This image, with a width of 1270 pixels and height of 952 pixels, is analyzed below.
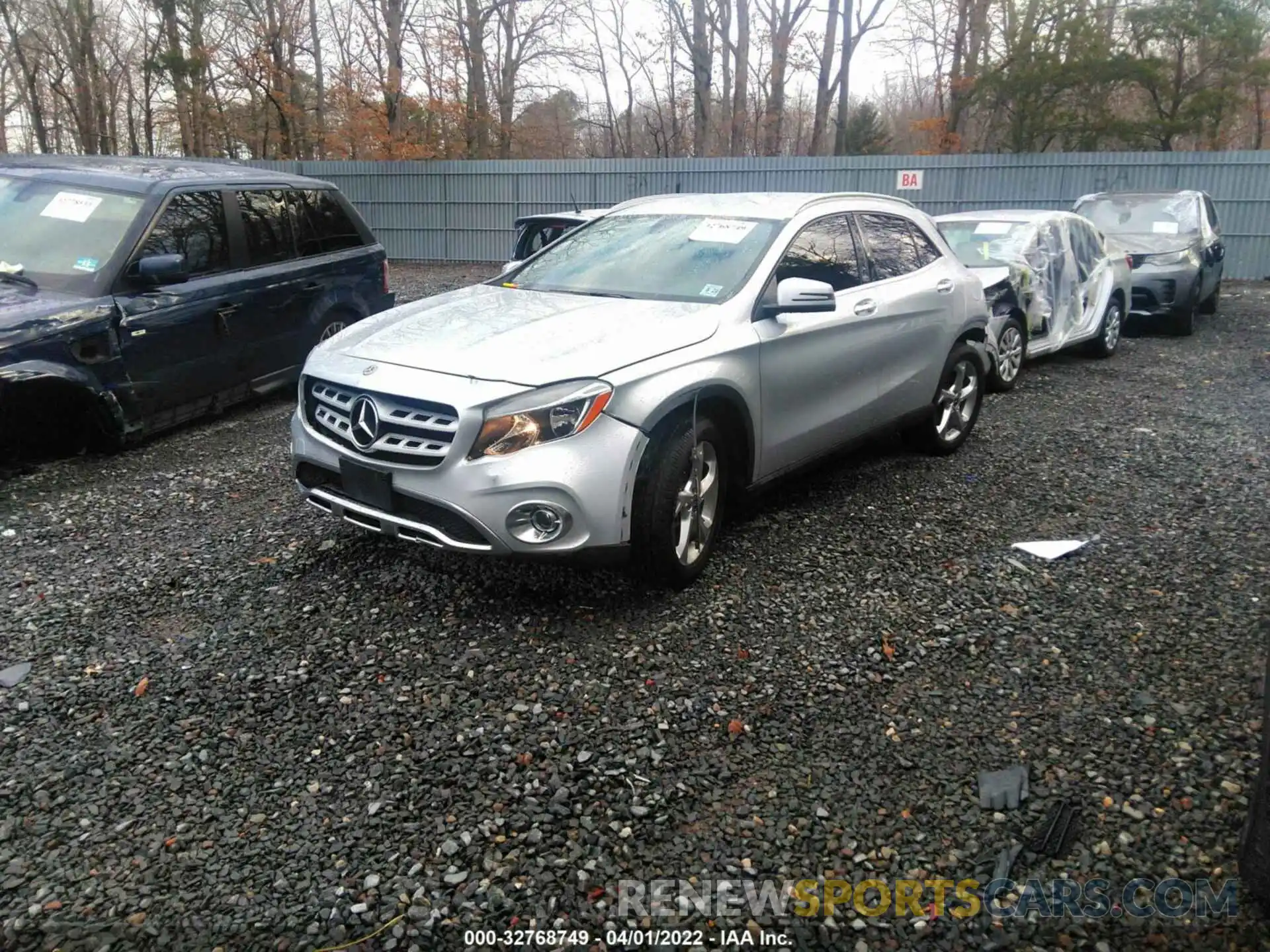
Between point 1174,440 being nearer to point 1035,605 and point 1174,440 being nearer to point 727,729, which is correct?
point 1035,605

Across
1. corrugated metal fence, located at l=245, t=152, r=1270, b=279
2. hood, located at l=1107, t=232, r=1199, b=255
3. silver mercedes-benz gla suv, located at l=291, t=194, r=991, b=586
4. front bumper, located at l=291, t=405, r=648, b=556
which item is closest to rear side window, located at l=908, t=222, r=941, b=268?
silver mercedes-benz gla suv, located at l=291, t=194, r=991, b=586

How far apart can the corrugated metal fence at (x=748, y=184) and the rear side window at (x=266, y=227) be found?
11545mm

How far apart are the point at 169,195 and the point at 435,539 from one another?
4130mm

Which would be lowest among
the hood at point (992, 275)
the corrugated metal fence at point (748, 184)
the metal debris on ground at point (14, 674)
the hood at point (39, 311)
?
the metal debris on ground at point (14, 674)

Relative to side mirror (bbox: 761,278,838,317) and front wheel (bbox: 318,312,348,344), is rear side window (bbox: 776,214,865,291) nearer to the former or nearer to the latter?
side mirror (bbox: 761,278,838,317)

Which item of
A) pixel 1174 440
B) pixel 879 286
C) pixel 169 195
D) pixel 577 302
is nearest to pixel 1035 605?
pixel 879 286

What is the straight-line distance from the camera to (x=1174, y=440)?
6754 mm

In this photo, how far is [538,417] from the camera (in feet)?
11.8

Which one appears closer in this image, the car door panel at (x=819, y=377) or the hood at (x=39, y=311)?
the car door panel at (x=819, y=377)

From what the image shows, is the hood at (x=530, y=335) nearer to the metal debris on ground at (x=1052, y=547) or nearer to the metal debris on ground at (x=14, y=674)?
the metal debris on ground at (x=14, y=674)

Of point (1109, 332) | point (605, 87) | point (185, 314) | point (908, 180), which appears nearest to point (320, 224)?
point (185, 314)

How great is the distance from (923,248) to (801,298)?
2.06 metres

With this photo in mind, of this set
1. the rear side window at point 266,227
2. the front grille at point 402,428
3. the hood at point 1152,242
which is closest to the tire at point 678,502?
the front grille at point 402,428

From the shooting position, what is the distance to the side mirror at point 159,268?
5.84 m
